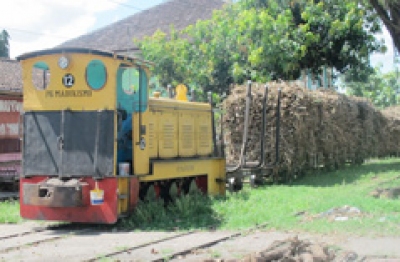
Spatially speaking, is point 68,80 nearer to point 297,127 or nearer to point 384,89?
point 297,127

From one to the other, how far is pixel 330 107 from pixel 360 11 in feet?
17.8

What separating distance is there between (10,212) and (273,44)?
13.9 m

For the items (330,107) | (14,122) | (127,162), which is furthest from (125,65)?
(330,107)

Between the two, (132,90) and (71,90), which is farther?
(132,90)

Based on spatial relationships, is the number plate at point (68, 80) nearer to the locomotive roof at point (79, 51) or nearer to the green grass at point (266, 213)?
the locomotive roof at point (79, 51)

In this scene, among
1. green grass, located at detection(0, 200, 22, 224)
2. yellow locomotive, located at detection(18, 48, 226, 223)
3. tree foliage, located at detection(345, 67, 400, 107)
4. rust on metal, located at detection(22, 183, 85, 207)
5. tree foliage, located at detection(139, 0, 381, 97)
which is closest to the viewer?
rust on metal, located at detection(22, 183, 85, 207)

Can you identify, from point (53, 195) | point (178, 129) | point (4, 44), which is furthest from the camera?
A: point (4, 44)

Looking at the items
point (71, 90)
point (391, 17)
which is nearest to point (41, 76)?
point (71, 90)

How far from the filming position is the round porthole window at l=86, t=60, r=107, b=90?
388 inches

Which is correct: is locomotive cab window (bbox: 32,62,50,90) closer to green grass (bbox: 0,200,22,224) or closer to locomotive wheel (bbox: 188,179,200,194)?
green grass (bbox: 0,200,22,224)

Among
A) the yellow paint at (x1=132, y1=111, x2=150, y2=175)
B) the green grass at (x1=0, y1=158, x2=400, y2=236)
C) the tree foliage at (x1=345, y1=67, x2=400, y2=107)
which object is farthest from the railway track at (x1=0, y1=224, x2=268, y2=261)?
the tree foliage at (x1=345, y1=67, x2=400, y2=107)

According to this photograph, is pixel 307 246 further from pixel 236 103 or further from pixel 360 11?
pixel 360 11

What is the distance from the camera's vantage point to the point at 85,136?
32.5 ft

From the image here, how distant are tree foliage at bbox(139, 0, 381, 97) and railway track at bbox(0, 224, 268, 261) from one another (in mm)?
13983
